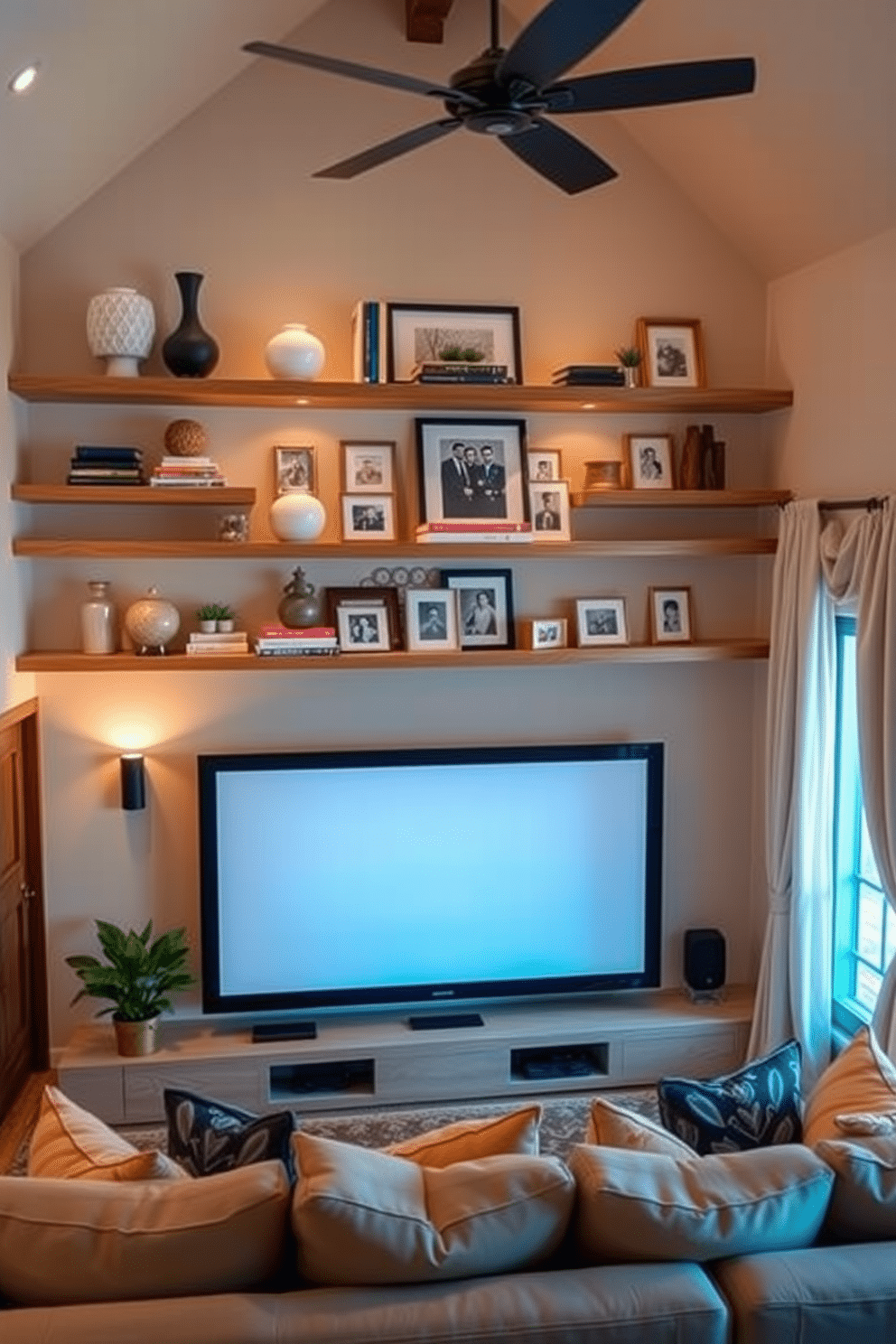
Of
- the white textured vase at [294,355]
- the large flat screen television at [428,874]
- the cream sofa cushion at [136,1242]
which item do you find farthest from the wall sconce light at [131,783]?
the cream sofa cushion at [136,1242]

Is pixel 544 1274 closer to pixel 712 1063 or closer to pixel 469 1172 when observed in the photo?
pixel 469 1172

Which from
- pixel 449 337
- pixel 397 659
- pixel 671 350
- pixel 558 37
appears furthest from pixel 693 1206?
pixel 671 350

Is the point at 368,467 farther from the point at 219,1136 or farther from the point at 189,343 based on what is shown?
the point at 219,1136

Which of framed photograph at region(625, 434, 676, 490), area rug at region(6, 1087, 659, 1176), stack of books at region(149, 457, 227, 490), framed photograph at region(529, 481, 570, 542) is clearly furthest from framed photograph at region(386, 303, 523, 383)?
A: area rug at region(6, 1087, 659, 1176)

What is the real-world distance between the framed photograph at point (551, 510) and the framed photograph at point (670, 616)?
50 cm

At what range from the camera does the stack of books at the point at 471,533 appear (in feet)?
15.1

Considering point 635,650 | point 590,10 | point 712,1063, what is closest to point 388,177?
point 635,650

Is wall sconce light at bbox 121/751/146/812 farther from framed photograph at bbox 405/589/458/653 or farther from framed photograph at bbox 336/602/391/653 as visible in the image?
framed photograph at bbox 405/589/458/653

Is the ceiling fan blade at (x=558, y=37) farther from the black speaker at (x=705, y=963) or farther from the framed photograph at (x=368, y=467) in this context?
the black speaker at (x=705, y=963)

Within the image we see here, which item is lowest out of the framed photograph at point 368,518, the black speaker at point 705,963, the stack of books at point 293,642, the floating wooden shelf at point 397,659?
the black speaker at point 705,963

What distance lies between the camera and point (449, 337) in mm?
4750

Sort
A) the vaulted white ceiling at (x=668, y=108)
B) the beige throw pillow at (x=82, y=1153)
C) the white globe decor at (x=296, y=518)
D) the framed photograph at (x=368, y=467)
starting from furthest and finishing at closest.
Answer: the framed photograph at (x=368, y=467), the white globe decor at (x=296, y=518), the vaulted white ceiling at (x=668, y=108), the beige throw pillow at (x=82, y=1153)

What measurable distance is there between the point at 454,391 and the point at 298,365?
2.00 feet

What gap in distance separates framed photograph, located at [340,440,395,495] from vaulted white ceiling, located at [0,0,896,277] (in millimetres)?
1189
